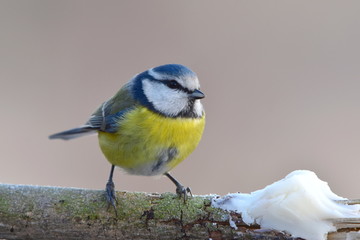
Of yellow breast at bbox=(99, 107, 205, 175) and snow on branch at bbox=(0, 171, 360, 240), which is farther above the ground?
yellow breast at bbox=(99, 107, 205, 175)

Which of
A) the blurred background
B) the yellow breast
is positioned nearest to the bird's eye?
the yellow breast

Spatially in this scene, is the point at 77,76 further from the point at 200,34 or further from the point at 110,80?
the point at 200,34

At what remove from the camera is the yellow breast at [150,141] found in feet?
7.96

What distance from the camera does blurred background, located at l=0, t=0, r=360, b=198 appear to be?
14.2 ft

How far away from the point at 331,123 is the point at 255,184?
1134mm

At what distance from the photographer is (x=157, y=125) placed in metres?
2.45

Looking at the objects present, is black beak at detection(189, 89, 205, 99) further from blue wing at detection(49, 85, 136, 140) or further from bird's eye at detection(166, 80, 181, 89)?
blue wing at detection(49, 85, 136, 140)

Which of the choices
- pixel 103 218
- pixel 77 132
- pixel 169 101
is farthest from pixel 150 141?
pixel 77 132

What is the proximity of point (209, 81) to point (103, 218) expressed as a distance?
10.5ft

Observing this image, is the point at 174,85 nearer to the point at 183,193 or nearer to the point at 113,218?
the point at 183,193

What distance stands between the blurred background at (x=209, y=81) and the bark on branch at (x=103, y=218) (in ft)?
6.45

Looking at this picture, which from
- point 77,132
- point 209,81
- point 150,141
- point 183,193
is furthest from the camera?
point 209,81

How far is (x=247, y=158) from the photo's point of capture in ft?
14.5

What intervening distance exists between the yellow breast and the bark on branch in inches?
13.0
